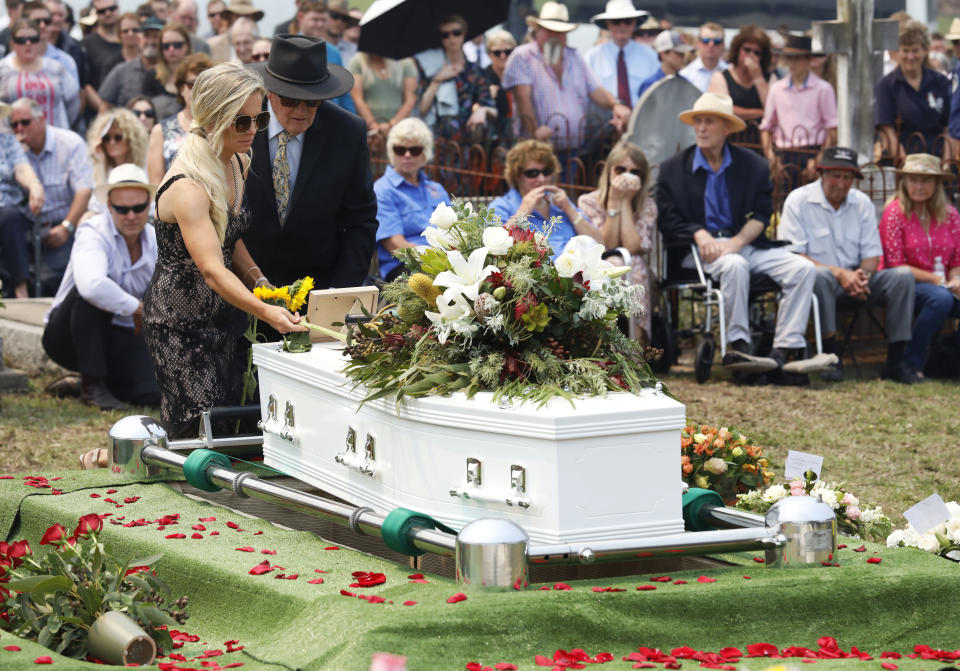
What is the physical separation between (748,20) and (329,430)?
13565 mm

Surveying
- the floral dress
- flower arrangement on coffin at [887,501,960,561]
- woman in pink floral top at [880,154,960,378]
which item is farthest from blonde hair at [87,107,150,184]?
flower arrangement on coffin at [887,501,960,561]

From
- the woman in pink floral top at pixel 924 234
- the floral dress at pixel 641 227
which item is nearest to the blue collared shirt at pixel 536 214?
the floral dress at pixel 641 227

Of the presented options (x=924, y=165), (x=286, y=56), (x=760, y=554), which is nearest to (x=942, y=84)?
(x=924, y=165)

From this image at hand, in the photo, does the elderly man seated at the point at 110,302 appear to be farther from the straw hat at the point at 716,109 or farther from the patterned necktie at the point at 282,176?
the straw hat at the point at 716,109

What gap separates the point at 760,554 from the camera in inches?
180

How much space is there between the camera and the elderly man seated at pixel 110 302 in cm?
901

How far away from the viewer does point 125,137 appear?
388 inches

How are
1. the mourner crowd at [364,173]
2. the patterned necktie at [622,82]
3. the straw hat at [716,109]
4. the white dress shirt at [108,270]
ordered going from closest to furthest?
the mourner crowd at [364,173], the white dress shirt at [108,270], the straw hat at [716,109], the patterned necktie at [622,82]

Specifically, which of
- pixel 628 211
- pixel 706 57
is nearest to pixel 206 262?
pixel 628 211

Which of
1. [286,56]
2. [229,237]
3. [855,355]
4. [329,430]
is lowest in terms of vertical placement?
[855,355]

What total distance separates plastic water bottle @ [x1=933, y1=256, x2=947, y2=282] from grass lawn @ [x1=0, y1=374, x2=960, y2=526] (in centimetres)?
88

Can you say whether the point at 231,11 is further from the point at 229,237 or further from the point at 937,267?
the point at 229,237

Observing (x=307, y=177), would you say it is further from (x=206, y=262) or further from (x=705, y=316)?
(x=705, y=316)

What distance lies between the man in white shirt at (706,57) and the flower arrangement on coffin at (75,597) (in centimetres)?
963
